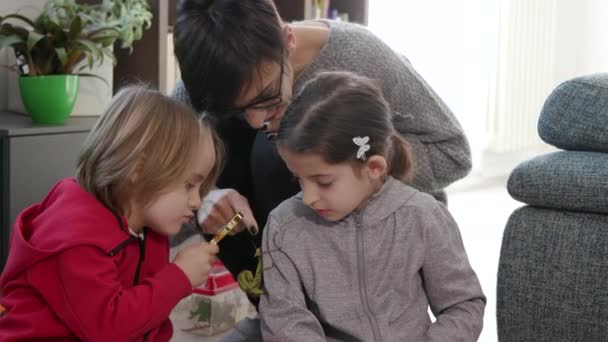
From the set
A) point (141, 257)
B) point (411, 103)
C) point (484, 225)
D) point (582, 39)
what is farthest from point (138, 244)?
point (582, 39)

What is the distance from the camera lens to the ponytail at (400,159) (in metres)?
1.45

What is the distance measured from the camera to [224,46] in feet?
4.44

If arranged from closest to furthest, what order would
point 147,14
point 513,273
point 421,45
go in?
point 513,273 < point 147,14 < point 421,45

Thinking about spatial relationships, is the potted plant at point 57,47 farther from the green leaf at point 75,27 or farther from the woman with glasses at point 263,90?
the woman with glasses at point 263,90

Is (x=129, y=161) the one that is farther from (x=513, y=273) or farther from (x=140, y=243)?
(x=513, y=273)

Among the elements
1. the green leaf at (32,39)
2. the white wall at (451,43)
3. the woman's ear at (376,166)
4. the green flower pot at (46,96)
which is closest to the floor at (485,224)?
the white wall at (451,43)

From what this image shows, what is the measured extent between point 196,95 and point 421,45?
2.79 m

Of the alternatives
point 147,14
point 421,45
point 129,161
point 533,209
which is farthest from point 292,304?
point 421,45

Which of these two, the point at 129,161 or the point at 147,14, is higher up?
the point at 147,14

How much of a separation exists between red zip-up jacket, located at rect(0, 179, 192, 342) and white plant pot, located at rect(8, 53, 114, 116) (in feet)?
3.30

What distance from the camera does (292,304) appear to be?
53.7 inches

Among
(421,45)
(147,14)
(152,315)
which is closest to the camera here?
(152,315)

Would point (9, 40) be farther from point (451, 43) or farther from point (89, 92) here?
point (451, 43)

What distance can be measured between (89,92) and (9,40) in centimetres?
36
